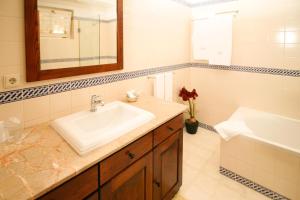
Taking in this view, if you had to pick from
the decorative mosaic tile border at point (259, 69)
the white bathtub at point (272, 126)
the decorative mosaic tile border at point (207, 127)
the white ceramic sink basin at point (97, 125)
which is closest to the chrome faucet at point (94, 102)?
the white ceramic sink basin at point (97, 125)

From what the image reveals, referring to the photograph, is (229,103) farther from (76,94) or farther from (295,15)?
(76,94)

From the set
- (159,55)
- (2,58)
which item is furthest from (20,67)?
(159,55)

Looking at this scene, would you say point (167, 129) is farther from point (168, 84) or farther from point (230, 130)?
point (168, 84)

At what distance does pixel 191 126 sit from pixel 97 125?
1800 millimetres

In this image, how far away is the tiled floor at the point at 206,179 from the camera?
1.82m

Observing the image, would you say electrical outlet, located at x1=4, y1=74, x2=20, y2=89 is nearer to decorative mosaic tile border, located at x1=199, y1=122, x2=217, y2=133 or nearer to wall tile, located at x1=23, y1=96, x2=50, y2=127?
wall tile, located at x1=23, y1=96, x2=50, y2=127

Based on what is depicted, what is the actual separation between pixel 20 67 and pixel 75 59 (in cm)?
36

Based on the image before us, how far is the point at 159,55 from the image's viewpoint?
2338 millimetres

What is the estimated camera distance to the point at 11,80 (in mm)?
1128

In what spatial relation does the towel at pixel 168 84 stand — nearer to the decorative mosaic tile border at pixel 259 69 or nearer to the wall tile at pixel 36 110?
the decorative mosaic tile border at pixel 259 69

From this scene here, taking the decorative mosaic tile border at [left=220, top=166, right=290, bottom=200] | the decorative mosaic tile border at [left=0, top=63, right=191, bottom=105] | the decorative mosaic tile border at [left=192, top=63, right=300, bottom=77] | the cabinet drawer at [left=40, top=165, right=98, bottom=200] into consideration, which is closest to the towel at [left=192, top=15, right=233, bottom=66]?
the decorative mosaic tile border at [left=192, top=63, right=300, bottom=77]

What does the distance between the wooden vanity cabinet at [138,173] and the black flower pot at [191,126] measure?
1282 mm

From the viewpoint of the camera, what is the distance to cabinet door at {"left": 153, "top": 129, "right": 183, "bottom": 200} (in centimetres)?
139

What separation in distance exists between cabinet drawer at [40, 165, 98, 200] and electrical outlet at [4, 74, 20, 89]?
699 mm
